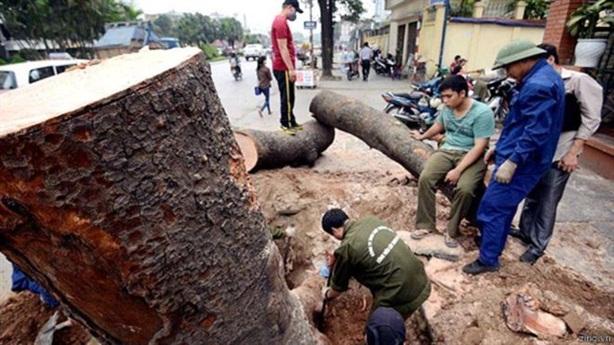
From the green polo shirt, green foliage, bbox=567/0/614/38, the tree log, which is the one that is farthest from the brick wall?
the green polo shirt

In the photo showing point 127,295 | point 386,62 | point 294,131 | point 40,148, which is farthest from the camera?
point 386,62

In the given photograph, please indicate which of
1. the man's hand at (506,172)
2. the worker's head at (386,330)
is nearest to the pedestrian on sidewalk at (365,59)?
the man's hand at (506,172)

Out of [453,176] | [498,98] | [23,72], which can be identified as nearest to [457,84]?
[453,176]

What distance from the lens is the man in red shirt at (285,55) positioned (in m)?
4.35

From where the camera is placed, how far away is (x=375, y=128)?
4.27m

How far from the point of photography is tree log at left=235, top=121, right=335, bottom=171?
4172mm

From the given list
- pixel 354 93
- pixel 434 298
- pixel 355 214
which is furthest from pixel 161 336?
pixel 354 93

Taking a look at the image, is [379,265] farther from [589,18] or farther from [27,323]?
[589,18]

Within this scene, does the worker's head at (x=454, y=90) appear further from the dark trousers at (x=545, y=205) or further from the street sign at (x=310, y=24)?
the street sign at (x=310, y=24)

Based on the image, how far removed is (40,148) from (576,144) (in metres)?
3.06

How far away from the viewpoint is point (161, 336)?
1169 mm

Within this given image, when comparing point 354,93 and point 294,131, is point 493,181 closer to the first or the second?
point 294,131

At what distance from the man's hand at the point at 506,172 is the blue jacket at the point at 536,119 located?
0.12ft

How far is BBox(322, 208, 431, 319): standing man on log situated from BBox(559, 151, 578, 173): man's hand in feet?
4.28
